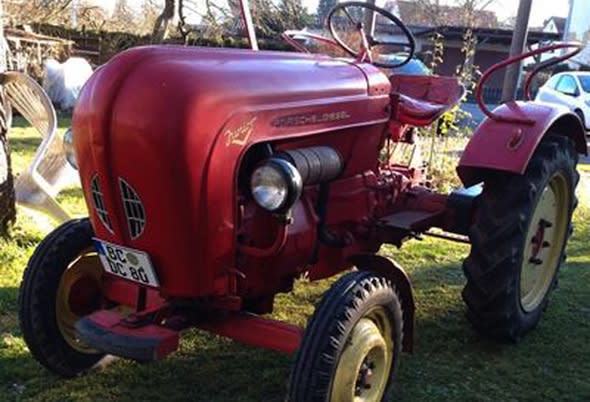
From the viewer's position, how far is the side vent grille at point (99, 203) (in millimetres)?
2543

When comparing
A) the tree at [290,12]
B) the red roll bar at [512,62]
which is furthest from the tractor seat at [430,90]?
the tree at [290,12]

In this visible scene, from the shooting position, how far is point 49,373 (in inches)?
125

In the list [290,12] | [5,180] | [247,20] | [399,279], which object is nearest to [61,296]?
[399,279]

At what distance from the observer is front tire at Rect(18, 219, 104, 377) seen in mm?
2973

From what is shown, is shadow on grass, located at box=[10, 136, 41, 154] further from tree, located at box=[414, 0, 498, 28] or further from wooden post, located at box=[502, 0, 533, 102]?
tree, located at box=[414, 0, 498, 28]

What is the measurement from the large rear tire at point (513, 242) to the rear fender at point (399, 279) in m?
0.61

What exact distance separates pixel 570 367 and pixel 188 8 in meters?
15.3

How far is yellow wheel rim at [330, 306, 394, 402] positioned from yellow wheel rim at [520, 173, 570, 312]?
47.5 inches

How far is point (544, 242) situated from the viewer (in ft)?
13.3

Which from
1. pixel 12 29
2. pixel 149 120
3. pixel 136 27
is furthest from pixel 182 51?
pixel 136 27

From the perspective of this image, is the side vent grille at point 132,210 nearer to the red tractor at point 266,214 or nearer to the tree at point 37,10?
the red tractor at point 266,214

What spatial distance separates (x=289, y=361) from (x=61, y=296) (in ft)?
3.71

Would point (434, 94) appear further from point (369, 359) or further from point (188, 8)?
point (188, 8)

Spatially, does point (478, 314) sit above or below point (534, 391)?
above
